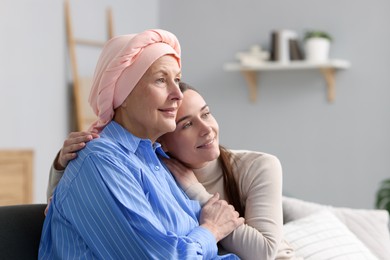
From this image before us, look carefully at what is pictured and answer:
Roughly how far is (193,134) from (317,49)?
3.45 m

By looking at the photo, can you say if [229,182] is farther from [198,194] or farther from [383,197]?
[383,197]

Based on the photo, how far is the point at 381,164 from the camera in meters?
5.36

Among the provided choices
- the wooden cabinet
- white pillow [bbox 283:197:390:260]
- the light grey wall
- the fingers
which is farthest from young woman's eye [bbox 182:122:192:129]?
the light grey wall

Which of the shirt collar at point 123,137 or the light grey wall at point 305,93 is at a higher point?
the shirt collar at point 123,137

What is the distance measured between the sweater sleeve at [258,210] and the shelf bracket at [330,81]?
10.9 ft

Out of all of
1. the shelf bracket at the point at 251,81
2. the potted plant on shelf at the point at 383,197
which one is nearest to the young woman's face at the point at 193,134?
the potted plant on shelf at the point at 383,197

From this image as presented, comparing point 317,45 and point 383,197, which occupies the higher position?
point 317,45

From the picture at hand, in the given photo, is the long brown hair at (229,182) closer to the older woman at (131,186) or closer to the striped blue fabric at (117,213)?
the older woman at (131,186)

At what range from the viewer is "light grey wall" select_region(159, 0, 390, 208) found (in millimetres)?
5398

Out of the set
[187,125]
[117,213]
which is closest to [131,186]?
[117,213]

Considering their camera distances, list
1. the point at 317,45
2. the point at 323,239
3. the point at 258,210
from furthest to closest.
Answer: the point at 317,45 < the point at 323,239 < the point at 258,210

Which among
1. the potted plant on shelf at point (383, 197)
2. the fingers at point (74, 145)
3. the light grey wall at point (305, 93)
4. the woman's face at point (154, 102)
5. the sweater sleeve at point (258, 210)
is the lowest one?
the potted plant on shelf at point (383, 197)

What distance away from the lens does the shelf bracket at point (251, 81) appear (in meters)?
5.79

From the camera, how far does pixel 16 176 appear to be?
16.0 feet
